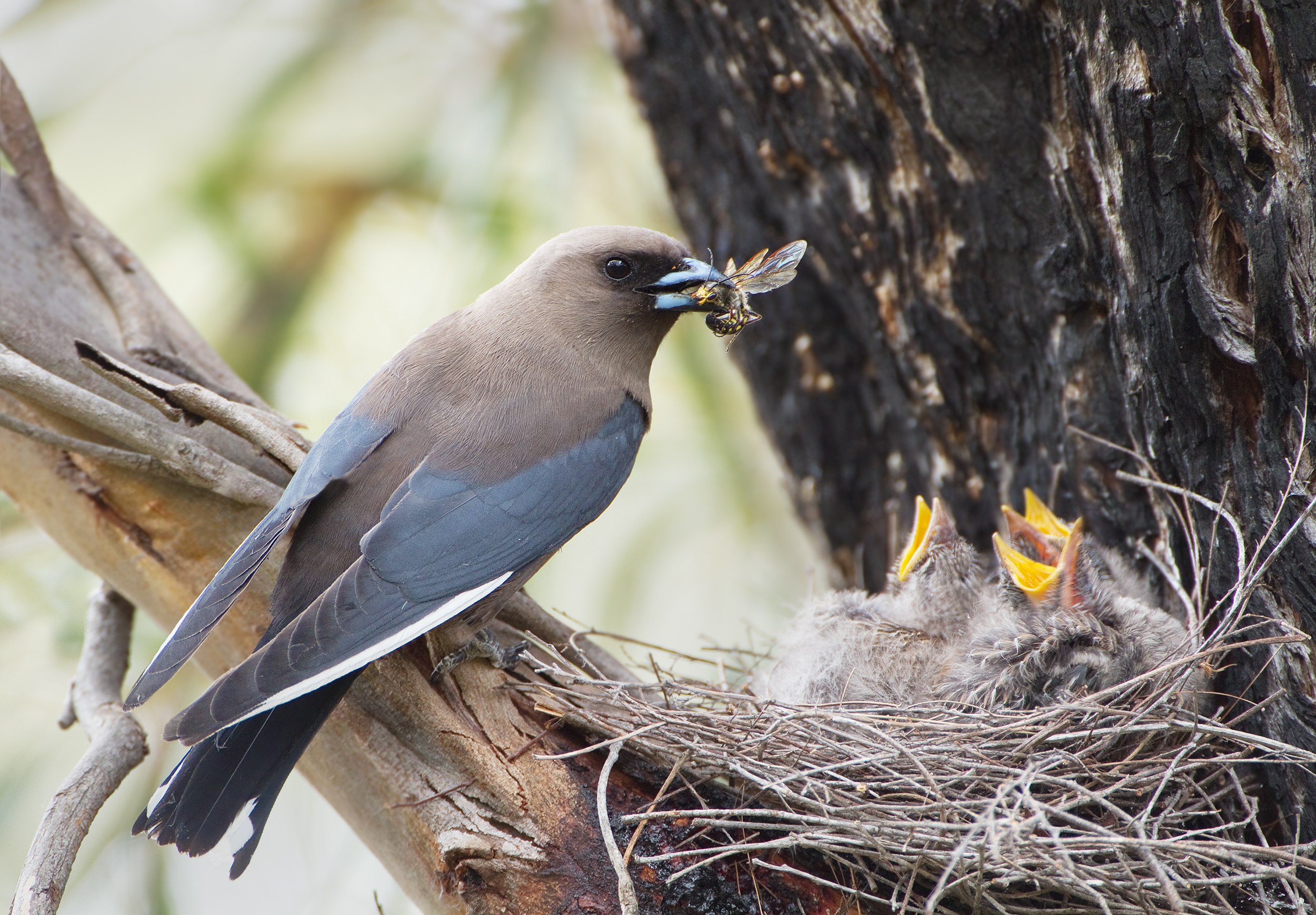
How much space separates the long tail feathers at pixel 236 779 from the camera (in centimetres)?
208

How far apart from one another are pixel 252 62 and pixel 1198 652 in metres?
4.24

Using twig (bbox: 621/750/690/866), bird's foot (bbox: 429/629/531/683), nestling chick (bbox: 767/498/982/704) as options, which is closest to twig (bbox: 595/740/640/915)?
twig (bbox: 621/750/690/866)

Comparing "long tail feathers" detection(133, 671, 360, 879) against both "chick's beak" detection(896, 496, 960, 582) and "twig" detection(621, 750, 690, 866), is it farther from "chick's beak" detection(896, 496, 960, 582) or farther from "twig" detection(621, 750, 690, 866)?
"chick's beak" detection(896, 496, 960, 582)

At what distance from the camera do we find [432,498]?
2404 millimetres

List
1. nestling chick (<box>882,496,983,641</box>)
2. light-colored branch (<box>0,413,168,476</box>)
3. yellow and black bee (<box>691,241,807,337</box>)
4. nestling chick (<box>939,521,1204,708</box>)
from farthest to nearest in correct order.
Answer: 1. nestling chick (<box>882,496,983,641</box>)
2. yellow and black bee (<box>691,241,807,337</box>)
3. nestling chick (<box>939,521,1204,708</box>)
4. light-colored branch (<box>0,413,168,476</box>)

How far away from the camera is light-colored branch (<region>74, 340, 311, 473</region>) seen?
2.26 meters

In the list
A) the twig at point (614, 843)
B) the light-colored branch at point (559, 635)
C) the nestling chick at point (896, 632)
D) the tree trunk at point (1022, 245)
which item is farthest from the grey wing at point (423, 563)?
the tree trunk at point (1022, 245)

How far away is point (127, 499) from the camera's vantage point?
243cm

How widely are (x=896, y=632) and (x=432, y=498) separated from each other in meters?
1.26

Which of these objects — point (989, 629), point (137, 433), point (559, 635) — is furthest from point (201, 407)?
point (989, 629)

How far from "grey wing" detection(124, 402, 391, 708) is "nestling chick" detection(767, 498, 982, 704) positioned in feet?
3.99

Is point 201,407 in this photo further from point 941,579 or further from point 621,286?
point 941,579

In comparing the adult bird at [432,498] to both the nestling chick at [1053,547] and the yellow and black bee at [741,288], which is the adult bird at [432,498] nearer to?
the yellow and black bee at [741,288]

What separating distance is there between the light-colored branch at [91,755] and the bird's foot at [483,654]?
2.09 ft
